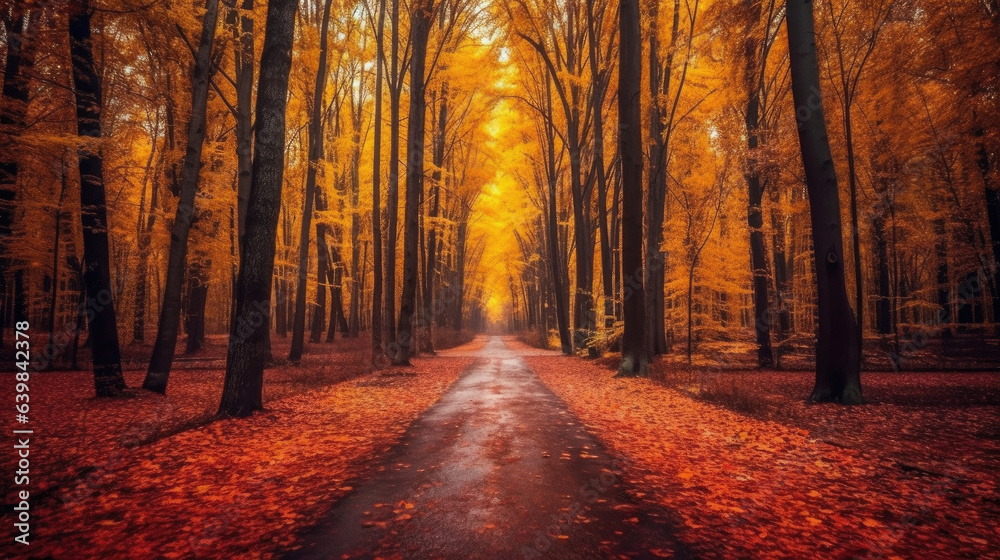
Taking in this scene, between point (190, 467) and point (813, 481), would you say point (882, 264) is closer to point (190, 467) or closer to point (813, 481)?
point (813, 481)

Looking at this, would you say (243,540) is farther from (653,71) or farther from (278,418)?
(653,71)

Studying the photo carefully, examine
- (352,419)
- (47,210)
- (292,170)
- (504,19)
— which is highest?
(504,19)

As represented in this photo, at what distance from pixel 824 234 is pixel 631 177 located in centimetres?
485

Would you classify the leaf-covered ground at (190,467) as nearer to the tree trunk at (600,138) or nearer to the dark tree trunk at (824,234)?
the dark tree trunk at (824,234)

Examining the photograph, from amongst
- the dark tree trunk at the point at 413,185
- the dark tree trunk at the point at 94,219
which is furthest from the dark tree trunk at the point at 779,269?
the dark tree trunk at the point at 94,219

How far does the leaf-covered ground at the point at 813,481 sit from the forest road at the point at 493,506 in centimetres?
39

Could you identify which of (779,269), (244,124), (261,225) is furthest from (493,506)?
(779,269)

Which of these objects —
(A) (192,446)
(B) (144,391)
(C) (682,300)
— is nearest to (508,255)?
(C) (682,300)

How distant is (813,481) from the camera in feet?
13.6

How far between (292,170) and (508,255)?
858 inches

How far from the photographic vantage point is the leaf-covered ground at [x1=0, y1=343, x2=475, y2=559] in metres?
3.10

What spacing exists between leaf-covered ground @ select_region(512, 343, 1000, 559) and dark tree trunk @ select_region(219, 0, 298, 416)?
18.2ft

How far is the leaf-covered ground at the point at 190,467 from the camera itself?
122 inches

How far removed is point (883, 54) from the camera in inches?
496
